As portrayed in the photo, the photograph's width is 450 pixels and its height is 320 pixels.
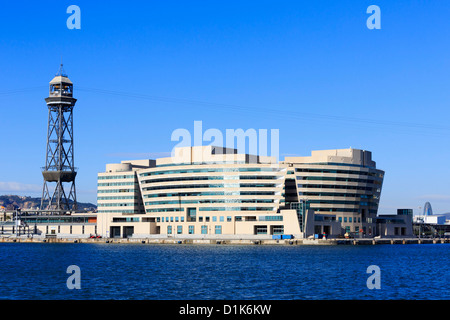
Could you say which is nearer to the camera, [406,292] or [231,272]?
[406,292]

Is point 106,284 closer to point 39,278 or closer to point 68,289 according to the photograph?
point 68,289

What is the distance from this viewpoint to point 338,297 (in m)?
64.1
